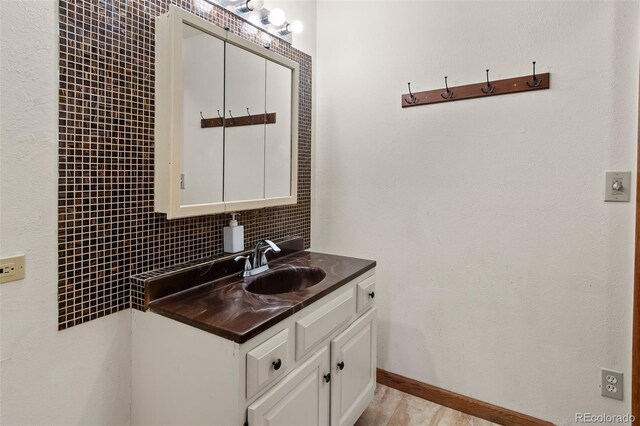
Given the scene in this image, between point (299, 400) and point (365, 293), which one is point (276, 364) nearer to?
point (299, 400)

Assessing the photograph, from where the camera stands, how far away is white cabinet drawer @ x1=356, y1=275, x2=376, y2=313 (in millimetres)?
1635

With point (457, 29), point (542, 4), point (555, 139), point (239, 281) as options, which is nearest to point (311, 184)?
point (239, 281)

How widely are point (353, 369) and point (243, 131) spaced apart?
45.6 inches

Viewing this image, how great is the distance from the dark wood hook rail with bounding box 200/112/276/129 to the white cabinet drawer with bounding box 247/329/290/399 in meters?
0.84

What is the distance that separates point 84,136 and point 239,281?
29.5 inches

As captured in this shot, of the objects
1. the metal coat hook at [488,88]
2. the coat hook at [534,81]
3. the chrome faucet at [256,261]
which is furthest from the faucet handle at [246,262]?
the coat hook at [534,81]

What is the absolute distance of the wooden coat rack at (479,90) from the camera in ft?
5.29

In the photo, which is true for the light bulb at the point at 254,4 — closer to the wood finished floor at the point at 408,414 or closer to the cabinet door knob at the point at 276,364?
the cabinet door knob at the point at 276,364

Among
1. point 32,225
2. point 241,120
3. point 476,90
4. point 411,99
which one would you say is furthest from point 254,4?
point 32,225

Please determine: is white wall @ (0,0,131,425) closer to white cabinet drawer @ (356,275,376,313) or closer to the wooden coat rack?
white cabinet drawer @ (356,275,376,313)

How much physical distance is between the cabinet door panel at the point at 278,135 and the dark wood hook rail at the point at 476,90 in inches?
25.1

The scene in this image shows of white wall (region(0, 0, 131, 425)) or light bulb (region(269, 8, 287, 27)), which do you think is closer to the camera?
white wall (region(0, 0, 131, 425))

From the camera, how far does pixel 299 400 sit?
1238 mm

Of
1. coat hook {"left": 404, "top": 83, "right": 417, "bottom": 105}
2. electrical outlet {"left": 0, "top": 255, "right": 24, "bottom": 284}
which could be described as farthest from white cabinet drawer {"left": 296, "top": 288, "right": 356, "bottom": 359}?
coat hook {"left": 404, "top": 83, "right": 417, "bottom": 105}
